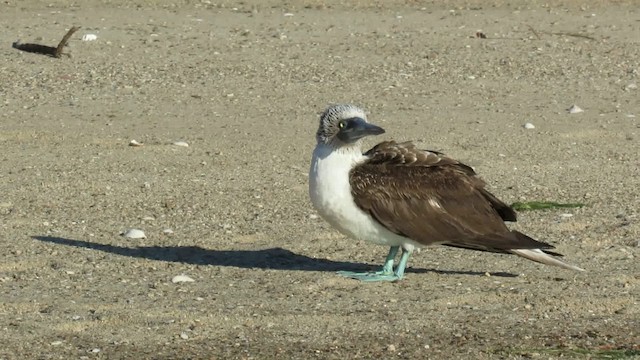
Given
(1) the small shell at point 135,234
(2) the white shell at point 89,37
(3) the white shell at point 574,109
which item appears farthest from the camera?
(2) the white shell at point 89,37

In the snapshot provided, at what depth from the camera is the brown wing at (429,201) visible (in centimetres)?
867

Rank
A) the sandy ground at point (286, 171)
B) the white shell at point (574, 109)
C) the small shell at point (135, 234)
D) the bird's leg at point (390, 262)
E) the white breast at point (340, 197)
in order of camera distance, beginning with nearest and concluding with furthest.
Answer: the sandy ground at point (286, 171), the white breast at point (340, 197), the bird's leg at point (390, 262), the small shell at point (135, 234), the white shell at point (574, 109)

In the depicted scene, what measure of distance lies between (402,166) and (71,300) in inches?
80.8

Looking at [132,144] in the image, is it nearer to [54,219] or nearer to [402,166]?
[54,219]

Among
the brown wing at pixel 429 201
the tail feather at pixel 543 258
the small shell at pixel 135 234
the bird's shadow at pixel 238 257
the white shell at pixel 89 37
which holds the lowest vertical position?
the white shell at pixel 89 37

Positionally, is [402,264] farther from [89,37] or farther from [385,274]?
[89,37]

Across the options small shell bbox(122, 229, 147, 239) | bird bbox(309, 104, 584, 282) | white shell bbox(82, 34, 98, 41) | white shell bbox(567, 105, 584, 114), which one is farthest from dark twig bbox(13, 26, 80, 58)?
bird bbox(309, 104, 584, 282)

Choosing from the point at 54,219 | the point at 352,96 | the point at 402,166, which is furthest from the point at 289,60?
the point at 402,166

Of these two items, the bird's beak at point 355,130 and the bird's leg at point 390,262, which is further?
the bird's leg at point 390,262

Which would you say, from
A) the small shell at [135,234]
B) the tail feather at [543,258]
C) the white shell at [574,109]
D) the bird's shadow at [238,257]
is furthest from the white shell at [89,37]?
the tail feather at [543,258]

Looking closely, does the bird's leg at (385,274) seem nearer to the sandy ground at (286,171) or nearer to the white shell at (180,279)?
the sandy ground at (286,171)

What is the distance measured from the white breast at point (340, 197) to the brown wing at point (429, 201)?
51 mm

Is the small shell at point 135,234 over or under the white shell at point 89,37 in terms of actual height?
over

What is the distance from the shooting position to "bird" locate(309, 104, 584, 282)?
8633 millimetres
